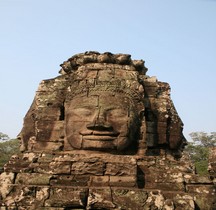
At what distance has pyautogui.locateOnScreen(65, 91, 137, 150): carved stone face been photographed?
564 cm

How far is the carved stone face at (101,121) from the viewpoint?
5.64m

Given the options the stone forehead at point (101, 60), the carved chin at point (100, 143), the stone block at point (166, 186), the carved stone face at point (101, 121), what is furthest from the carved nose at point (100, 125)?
the stone forehead at point (101, 60)

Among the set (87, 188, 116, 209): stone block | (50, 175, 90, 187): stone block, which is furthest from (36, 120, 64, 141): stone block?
(87, 188, 116, 209): stone block

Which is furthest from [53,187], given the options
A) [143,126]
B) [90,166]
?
[143,126]

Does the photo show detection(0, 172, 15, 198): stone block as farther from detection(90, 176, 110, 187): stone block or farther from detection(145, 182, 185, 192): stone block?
detection(145, 182, 185, 192): stone block

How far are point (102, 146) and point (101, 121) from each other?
443 mm

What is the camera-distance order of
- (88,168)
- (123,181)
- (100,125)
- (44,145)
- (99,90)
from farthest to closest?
(44,145) → (99,90) → (100,125) → (88,168) → (123,181)

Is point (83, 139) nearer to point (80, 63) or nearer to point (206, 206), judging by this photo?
point (80, 63)

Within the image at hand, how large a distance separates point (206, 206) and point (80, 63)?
3.73 m

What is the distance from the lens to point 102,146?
18.3 feet

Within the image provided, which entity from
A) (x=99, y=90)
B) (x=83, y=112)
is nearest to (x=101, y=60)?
(x=99, y=90)

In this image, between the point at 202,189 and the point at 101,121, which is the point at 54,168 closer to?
the point at 101,121

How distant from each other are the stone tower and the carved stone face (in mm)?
18

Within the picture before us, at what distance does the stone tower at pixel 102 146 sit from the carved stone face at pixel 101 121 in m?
0.02
